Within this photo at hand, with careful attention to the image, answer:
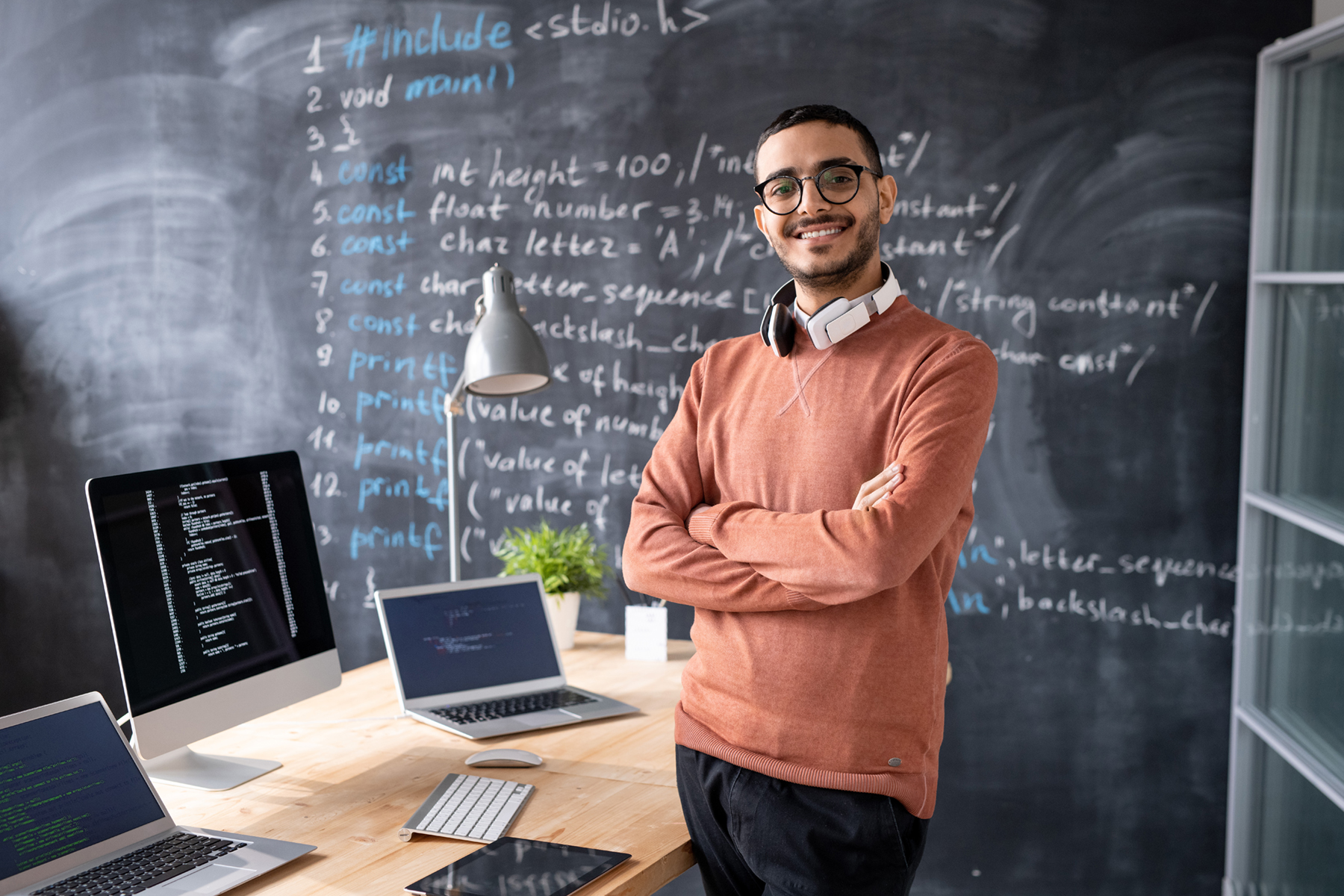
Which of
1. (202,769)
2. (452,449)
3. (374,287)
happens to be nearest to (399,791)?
(202,769)

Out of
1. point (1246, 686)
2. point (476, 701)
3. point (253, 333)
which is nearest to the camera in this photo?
point (476, 701)

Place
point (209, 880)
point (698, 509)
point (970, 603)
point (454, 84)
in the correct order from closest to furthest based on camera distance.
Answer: point (209, 880)
point (698, 509)
point (970, 603)
point (454, 84)

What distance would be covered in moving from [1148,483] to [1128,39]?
1.06 metres

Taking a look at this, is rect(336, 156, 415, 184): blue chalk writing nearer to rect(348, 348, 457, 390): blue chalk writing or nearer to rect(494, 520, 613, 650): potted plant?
rect(348, 348, 457, 390): blue chalk writing

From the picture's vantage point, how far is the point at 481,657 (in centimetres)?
195

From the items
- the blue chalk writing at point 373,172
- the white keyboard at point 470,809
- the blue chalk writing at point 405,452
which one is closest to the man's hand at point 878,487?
the white keyboard at point 470,809

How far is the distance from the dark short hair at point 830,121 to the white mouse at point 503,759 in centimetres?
101

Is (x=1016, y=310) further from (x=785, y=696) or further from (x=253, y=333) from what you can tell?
(x=253, y=333)

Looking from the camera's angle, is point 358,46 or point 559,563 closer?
point 559,563

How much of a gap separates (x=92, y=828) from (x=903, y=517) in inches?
42.7

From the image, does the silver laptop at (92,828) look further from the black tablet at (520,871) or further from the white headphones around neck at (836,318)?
the white headphones around neck at (836,318)

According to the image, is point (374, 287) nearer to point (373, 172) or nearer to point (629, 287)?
point (373, 172)

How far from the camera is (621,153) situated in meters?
2.84

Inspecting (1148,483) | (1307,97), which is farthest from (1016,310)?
(1307,97)
